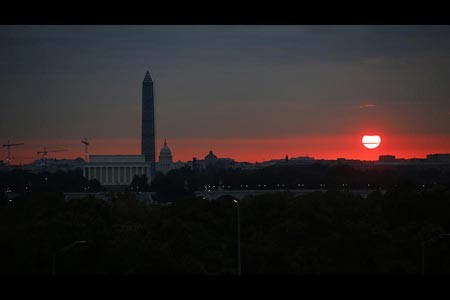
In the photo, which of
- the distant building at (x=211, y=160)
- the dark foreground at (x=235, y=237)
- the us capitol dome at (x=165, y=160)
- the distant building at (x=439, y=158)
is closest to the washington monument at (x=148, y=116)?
the us capitol dome at (x=165, y=160)

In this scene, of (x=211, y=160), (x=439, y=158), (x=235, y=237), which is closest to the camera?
(x=235, y=237)

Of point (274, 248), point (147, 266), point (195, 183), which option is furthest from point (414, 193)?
point (195, 183)

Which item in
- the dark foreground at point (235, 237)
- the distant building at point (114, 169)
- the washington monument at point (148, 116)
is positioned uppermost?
the washington monument at point (148, 116)

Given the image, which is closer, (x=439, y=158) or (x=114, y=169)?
(x=439, y=158)

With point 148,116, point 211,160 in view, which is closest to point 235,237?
point 211,160

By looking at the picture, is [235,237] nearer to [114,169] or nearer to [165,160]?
[114,169]

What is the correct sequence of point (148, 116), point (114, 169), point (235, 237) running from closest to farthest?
point (235, 237)
point (114, 169)
point (148, 116)

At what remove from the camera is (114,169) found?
298 ft

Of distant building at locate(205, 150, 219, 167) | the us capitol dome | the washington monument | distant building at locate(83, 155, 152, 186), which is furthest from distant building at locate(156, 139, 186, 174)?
distant building at locate(205, 150, 219, 167)

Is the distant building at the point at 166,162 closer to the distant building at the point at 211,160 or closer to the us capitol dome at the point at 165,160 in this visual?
the us capitol dome at the point at 165,160

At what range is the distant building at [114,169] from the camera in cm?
8894

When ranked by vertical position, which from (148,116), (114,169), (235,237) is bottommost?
(235,237)

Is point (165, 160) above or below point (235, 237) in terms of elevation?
above
